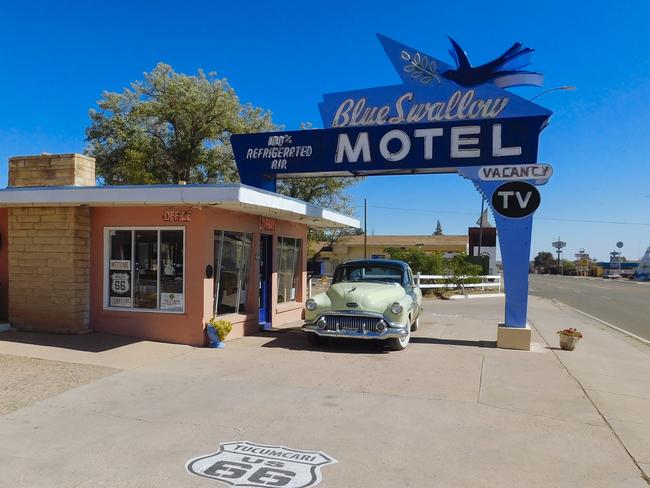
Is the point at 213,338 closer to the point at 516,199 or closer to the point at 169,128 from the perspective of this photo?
the point at 516,199

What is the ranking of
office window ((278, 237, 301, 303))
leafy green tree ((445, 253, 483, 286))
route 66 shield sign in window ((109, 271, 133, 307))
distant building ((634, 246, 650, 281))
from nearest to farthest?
route 66 shield sign in window ((109, 271, 133, 307))
office window ((278, 237, 301, 303))
leafy green tree ((445, 253, 483, 286))
distant building ((634, 246, 650, 281))

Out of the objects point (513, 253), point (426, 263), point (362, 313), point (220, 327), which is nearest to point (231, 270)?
point (220, 327)

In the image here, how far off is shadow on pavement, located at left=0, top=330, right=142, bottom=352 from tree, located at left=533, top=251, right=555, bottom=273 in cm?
14406

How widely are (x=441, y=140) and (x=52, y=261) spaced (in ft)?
26.1

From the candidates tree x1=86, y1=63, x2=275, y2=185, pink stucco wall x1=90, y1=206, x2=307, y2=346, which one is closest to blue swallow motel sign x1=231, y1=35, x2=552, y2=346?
pink stucco wall x1=90, y1=206, x2=307, y2=346

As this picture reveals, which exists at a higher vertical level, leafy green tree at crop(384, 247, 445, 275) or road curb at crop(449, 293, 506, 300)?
leafy green tree at crop(384, 247, 445, 275)

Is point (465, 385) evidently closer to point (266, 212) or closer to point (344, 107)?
point (266, 212)

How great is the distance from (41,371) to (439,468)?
5750mm

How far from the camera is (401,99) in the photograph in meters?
12.0

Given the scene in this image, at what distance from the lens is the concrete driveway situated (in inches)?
173

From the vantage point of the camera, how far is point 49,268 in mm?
10164

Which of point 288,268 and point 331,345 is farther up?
point 288,268

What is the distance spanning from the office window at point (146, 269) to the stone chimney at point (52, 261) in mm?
529

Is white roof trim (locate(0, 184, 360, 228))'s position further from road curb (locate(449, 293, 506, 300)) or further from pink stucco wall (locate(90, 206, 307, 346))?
road curb (locate(449, 293, 506, 300))
